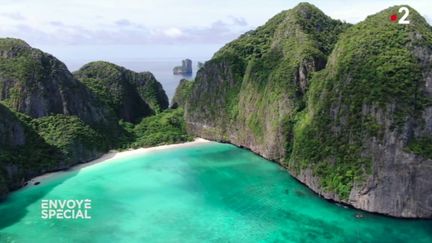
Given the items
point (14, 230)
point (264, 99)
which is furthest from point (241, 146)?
Result: point (14, 230)

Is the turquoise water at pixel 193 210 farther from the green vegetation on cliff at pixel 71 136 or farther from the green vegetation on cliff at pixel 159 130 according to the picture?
the green vegetation on cliff at pixel 159 130

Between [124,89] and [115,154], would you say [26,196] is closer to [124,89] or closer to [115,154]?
[115,154]

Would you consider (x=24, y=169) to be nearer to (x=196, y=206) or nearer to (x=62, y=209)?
(x=62, y=209)

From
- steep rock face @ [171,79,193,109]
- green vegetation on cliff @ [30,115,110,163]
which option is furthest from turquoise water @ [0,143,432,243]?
steep rock face @ [171,79,193,109]

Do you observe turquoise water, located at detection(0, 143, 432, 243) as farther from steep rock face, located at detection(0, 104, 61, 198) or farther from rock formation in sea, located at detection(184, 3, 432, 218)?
steep rock face, located at detection(0, 104, 61, 198)

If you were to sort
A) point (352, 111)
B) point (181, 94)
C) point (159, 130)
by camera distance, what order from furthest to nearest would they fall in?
1. point (181, 94)
2. point (159, 130)
3. point (352, 111)

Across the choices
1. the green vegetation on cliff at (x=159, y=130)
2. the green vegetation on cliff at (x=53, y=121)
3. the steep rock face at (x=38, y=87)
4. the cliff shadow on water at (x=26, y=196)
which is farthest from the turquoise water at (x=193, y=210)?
the steep rock face at (x=38, y=87)

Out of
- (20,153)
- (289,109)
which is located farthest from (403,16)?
(20,153)
